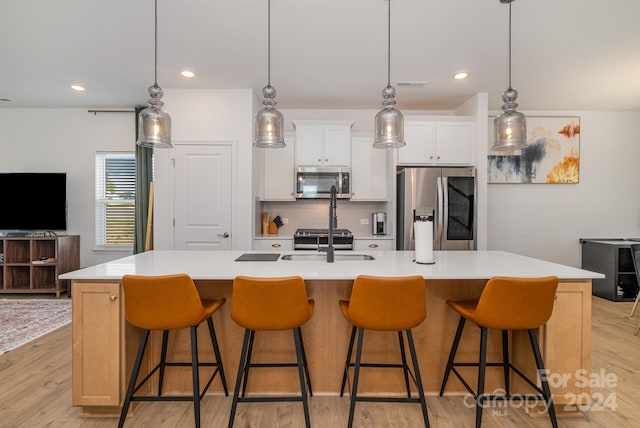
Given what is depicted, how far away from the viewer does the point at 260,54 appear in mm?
3164

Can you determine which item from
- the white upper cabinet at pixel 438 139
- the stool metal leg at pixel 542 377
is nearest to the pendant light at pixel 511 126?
the stool metal leg at pixel 542 377

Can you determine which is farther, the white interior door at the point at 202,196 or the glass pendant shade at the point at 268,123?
the white interior door at the point at 202,196

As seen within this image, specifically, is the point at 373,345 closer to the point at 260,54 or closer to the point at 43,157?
the point at 260,54

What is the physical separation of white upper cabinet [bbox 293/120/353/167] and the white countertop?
2.24 m

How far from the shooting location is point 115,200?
5.02 meters

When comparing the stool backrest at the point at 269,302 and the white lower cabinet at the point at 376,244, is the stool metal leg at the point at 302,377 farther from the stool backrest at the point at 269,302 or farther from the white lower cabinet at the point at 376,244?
the white lower cabinet at the point at 376,244

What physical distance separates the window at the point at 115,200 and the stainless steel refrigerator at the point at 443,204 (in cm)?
405

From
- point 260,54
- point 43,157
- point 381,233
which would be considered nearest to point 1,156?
point 43,157

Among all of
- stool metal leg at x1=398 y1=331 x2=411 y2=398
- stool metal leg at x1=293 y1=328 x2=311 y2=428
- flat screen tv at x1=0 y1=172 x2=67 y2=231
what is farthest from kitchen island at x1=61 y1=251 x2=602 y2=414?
flat screen tv at x1=0 y1=172 x2=67 y2=231

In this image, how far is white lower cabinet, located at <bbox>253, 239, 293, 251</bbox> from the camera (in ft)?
13.7

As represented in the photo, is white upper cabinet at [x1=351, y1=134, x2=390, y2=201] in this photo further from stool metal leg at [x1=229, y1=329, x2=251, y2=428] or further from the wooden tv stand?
the wooden tv stand

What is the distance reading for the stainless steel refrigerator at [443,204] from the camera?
157 inches

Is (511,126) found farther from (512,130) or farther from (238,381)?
(238,381)

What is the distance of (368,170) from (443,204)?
3.65 ft
